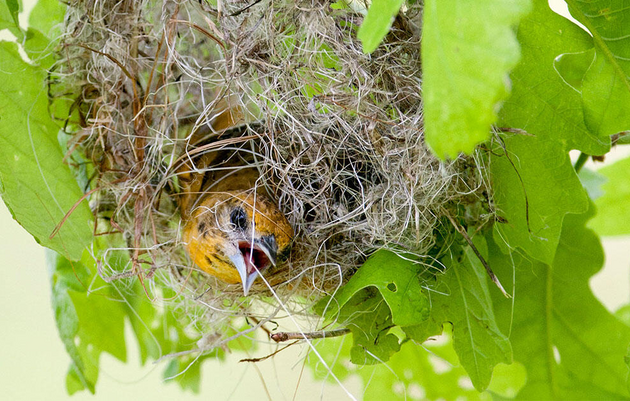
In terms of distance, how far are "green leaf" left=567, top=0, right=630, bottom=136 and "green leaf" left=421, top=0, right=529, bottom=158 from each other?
0.30 meters

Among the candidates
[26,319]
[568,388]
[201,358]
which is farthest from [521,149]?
[26,319]

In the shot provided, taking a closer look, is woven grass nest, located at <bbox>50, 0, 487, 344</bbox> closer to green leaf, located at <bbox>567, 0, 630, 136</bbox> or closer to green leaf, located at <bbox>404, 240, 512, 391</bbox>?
green leaf, located at <bbox>404, 240, 512, 391</bbox>

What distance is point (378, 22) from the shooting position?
0.49m

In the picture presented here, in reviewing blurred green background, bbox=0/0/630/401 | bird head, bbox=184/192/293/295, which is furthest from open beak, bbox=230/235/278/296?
blurred green background, bbox=0/0/630/401

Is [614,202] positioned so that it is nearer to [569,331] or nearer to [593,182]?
[593,182]

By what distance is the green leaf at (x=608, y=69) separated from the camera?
697mm

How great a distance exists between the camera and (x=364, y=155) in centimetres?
93

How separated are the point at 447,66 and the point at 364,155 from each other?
49 cm

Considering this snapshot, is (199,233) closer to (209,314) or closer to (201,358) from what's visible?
(209,314)

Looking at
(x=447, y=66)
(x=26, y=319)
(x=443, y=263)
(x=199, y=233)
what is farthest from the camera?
(x=26, y=319)

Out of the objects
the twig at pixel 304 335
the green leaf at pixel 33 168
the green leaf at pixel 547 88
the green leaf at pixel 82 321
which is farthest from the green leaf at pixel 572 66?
the green leaf at pixel 82 321

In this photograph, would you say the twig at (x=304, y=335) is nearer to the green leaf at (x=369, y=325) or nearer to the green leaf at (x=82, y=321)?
the green leaf at (x=369, y=325)

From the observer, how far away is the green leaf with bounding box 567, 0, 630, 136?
27.4 inches

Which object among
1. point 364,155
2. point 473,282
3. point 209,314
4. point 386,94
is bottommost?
point 209,314
